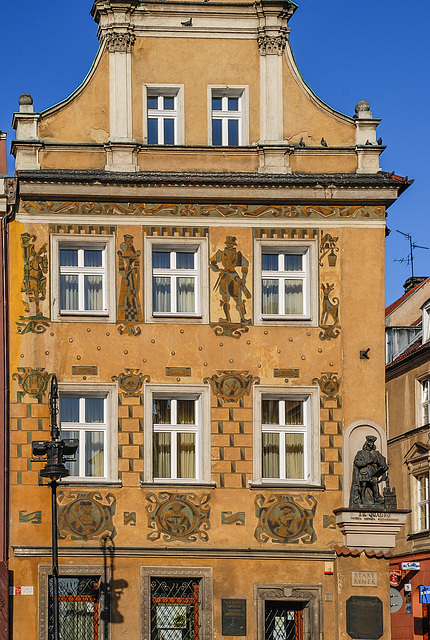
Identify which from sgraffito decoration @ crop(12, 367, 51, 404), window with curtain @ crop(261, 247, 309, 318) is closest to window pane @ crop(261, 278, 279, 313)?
window with curtain @ crop(261, 247, 309, 318)

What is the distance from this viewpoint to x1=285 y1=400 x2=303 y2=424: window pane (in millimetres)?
27562

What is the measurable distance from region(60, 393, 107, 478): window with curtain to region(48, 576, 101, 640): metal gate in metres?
1.96

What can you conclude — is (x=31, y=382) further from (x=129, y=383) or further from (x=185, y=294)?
(x=185, y=294)

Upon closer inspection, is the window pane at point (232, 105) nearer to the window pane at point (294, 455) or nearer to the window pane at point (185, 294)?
the window pane at point (185, 294)

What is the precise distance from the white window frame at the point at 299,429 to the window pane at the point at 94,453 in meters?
2.84

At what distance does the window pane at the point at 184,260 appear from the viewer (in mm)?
27781

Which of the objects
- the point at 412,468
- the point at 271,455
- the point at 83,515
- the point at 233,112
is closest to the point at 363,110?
the point at 233,112

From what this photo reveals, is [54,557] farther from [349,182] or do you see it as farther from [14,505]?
[349,182]

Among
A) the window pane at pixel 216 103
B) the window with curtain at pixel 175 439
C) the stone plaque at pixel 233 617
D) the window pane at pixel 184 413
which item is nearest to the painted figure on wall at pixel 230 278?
the window pane at pixel 184 413

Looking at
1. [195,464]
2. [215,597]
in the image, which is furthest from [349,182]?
[215,597]

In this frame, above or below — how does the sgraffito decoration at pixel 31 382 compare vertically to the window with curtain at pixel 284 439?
above

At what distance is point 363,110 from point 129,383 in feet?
23.4

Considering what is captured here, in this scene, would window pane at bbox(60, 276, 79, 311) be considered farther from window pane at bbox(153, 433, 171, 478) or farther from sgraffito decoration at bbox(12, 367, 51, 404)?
window pane at bbox(153, 433, 171, 478)

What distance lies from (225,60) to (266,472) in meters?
8.03
